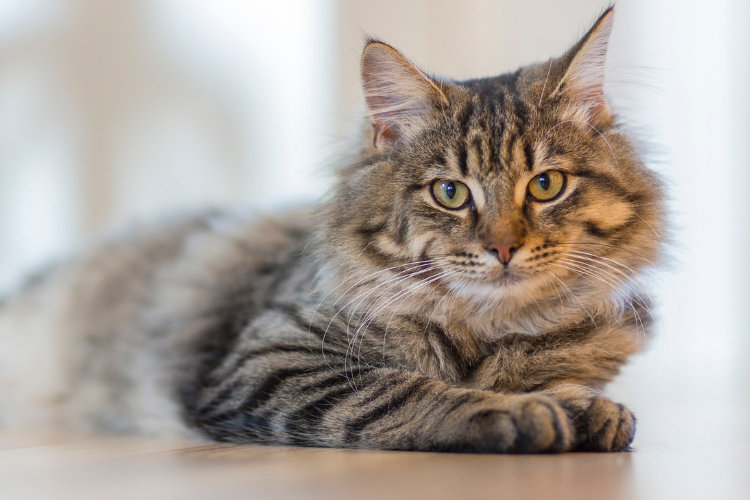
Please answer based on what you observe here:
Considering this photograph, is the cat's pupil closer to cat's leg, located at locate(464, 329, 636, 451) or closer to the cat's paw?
cat's leg, located at locate(464, 329, 636, 451)

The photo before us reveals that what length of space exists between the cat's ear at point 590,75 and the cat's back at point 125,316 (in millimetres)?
711

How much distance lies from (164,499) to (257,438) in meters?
0.55

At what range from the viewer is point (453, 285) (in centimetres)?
140

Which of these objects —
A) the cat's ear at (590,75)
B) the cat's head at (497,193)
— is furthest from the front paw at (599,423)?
the cat's ear at (590,75)

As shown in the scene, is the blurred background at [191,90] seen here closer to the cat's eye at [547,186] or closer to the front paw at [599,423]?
the cat's eye at [547,186]

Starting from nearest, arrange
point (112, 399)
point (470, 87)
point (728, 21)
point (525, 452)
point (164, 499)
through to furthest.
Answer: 1. point (164, 499)
2. point (525, 452)
3. point (470, 87)
4. point (112, 399)
5. point (728, 21)

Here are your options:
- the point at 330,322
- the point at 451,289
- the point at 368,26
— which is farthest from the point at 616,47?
the point at 368,26

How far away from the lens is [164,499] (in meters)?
0.86

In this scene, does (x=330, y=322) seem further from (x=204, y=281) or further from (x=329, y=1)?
(x=329, y=1)

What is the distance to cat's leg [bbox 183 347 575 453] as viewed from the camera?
3.60 ft

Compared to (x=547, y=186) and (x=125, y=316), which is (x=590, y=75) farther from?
(x=125, y=316)

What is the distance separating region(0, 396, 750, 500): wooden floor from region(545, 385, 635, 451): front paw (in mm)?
34

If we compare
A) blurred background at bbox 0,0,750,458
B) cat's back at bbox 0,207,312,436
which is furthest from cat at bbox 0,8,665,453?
blurred background at bbox 0,0,750,458

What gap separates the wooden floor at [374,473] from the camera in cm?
86
